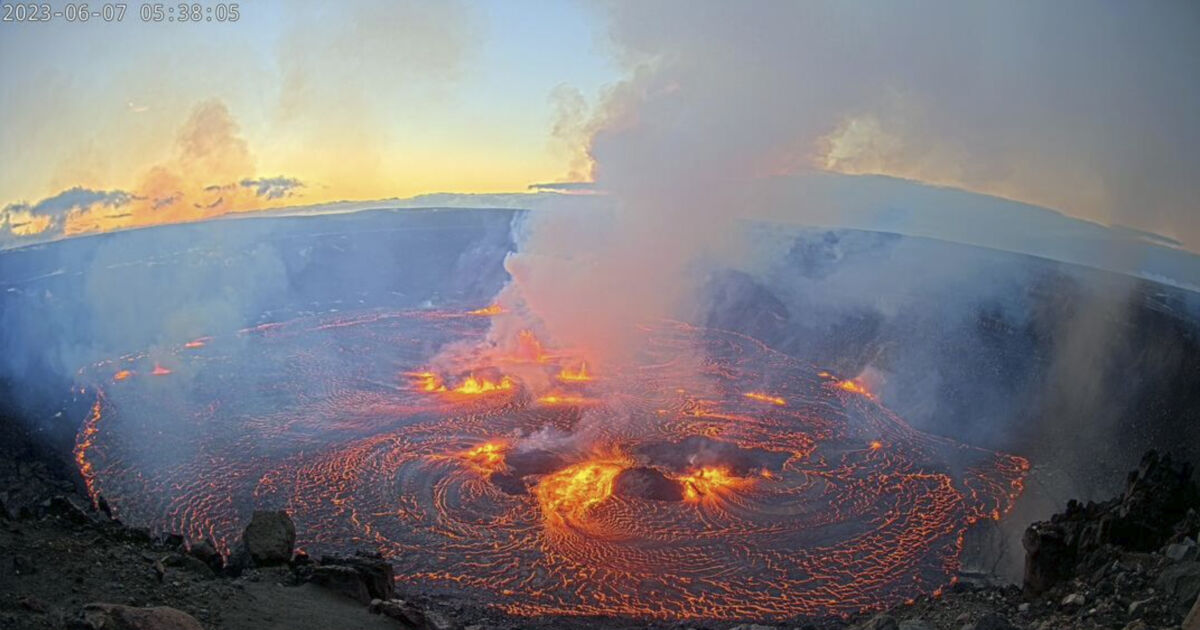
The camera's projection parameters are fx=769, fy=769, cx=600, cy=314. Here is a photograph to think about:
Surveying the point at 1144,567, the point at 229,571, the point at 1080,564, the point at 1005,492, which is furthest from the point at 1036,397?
the point at 229,571

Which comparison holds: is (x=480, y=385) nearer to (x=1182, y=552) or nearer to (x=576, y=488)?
(x=576, y=488)

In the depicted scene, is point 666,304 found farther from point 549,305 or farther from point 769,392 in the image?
point 769,392

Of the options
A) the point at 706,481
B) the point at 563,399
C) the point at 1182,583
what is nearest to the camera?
the point at 1182,583

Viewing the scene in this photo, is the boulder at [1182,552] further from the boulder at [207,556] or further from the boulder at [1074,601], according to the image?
the boulder at [207,556]

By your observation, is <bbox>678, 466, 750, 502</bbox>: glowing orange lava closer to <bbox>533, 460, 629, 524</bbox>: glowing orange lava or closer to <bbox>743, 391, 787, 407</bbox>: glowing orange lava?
<bbox>533, 460, 629, 524</bbox>: glowing orange lava

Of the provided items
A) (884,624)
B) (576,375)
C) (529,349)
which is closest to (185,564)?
(884,624)
